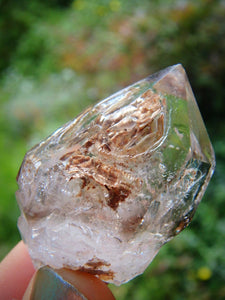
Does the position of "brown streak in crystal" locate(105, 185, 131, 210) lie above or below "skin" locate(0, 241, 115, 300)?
above

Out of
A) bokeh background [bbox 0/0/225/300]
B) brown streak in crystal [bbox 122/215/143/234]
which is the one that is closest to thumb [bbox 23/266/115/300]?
brown streak in crystal [bbox 122/215/143/234]

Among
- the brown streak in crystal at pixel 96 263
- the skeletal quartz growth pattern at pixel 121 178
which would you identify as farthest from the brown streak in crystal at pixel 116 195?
the brown streak in crystal at pixel 96 263

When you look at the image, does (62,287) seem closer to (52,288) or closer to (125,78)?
(52,288)

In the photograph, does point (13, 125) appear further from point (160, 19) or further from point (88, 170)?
point (88, 170)

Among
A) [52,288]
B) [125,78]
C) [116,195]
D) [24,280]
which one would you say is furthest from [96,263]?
[125,78]

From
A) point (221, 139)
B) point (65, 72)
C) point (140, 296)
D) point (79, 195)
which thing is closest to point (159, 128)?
point (79, 195)

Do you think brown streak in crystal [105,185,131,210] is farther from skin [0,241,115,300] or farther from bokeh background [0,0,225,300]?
bokeh background [0,0,225,300]
